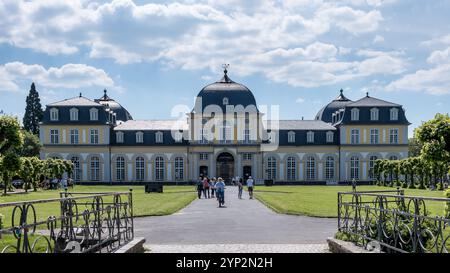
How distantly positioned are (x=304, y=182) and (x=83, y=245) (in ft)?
206

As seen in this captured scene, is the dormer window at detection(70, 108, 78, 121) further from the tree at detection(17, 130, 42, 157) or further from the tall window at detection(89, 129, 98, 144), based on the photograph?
the tree at detection(17, 130, 42, 157)

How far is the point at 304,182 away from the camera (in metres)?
71.8

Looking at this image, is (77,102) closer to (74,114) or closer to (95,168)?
(74,114)

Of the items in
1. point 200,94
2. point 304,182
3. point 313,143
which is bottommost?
point 304,182

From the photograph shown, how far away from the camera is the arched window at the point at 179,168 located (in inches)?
2835

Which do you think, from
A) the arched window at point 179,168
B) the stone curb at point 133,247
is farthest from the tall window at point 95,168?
the stone curb at point 133,247

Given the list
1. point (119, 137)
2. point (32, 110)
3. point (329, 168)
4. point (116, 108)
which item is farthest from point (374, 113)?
point (32, 110)

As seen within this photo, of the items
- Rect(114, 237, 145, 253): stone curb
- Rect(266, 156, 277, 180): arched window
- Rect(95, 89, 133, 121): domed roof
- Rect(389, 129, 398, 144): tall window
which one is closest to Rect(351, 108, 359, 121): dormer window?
Rect(389, 129, 398, 144): tall window

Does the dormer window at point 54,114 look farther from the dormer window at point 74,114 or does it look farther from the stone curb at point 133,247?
the stone curb at point 133,247

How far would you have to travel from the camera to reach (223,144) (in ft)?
233

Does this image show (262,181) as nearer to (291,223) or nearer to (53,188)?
(53,188)

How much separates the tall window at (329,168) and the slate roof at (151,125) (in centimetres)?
1829

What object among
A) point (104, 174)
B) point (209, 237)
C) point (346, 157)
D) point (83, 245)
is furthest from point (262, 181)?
point (83, 245)

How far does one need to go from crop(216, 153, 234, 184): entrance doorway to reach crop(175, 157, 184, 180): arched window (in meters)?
4.47
